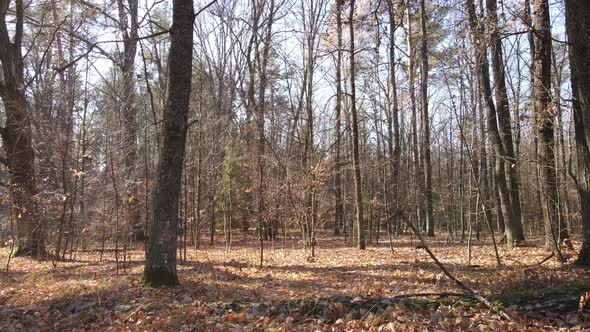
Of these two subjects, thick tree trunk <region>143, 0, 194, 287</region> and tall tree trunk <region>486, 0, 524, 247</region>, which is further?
tall tree trunk <region>486, 0, 524, 247</region>

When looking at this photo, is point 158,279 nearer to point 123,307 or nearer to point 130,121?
point 123,307

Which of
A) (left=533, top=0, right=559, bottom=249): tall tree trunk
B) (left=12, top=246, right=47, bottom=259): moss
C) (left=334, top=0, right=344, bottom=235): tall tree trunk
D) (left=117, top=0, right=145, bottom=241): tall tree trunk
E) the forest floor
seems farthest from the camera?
(left=334, top=0, right=344, bottom=235): tall tree trunk

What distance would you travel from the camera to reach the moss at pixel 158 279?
6.59 metres

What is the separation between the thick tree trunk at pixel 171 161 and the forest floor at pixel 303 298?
44 cm

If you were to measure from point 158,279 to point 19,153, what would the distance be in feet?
26.7

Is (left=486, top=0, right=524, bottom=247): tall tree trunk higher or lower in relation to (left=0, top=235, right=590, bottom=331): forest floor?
higher

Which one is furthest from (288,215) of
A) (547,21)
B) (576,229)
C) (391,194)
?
(576,229)

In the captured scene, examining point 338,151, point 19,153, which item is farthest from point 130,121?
point 338,151

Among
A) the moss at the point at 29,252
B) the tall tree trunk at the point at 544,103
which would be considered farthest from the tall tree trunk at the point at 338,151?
the moss at the point at 29,252

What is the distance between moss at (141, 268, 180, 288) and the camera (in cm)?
659

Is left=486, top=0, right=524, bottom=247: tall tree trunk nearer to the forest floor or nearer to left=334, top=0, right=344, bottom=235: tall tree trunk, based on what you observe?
the forest floor

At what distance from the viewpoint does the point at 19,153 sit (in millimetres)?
11844

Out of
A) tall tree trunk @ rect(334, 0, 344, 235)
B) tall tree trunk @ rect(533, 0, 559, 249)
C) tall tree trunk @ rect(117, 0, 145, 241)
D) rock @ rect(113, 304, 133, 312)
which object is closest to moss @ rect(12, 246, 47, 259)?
tall tree trunk @ rect(117, 0, 145, 241)

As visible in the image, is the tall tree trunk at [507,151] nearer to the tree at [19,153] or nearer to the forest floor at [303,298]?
the forest floor at [303,298]
